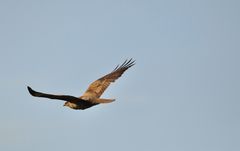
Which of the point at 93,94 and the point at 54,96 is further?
the point at 93,94

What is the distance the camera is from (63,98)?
29.9 meters

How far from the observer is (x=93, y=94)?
33.8m

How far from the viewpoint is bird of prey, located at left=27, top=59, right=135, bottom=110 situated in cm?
2973

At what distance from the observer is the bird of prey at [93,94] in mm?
29734

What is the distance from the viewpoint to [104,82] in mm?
34656

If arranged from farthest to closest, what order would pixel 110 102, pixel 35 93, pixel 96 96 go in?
pixel 96 96
pixel 110 102
pixel 35 93

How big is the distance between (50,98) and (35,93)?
0.86m

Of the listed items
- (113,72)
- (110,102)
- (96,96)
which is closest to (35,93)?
(110,102)

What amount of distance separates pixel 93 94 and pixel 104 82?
111 centimetres

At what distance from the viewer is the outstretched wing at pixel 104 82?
34.0 m

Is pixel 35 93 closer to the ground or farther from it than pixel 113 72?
closer to the ground

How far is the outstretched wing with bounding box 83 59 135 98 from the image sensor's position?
3400 centimetres

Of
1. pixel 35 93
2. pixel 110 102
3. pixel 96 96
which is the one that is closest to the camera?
pixel 35 93

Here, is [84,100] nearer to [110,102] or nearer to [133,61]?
[110,102]
